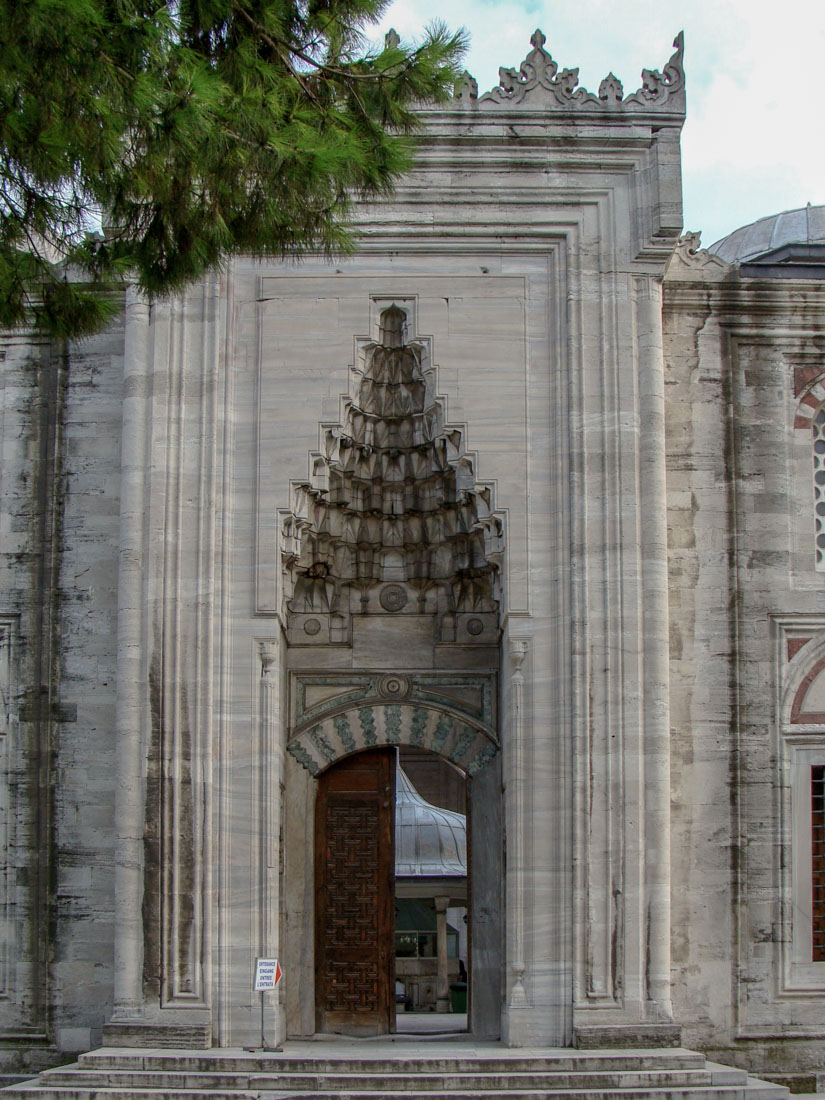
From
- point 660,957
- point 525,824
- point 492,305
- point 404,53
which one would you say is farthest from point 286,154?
point 660,957

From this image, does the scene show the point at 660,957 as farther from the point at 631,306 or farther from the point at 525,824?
the point at 631,306

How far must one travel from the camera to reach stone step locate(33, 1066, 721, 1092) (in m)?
9.78

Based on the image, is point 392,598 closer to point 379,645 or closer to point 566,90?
point 379,645

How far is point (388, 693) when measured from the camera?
39.4 feet

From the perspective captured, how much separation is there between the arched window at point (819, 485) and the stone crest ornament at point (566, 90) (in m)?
2.39

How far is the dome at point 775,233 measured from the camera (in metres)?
18.9

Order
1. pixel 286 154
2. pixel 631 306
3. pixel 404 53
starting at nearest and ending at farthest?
pixel 286 154, pixel 404 53, pixel 631 306

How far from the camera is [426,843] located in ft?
57.9

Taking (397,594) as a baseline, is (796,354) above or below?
above

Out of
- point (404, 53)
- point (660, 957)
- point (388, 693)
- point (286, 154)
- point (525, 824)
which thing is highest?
point (404, 53)

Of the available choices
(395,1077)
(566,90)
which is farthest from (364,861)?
(566,90)

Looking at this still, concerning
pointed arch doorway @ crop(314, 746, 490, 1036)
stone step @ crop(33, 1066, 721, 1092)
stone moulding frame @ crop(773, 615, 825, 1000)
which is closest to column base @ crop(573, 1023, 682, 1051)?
stone step @ crop(33, 1066, 721, 1092)

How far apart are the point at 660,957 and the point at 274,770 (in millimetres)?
2716

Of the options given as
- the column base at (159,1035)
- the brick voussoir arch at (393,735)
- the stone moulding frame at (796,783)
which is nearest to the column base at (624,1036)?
the stone moulding frame at (796,783)
